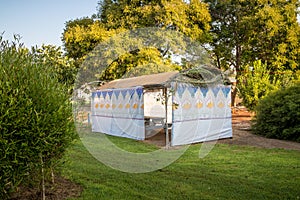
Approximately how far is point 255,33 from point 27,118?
68.6 feet

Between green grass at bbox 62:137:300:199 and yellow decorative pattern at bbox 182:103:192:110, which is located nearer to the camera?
green grass at bbox 62:137:300:199

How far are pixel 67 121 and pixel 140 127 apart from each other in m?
6.91

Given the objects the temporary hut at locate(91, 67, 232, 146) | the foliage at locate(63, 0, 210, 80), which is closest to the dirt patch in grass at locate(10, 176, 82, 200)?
the temporary hut at locate(91, 67, 232, 146)

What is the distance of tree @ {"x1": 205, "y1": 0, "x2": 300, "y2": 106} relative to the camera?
21.2 meters

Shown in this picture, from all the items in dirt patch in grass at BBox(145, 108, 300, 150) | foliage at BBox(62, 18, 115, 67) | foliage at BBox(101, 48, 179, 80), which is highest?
foliage at BBox(62, 18, 115, 67)

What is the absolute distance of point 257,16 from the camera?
21141 mm

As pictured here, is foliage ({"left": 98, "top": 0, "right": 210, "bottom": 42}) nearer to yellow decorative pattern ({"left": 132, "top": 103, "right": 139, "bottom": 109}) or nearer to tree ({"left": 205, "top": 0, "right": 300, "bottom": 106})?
tree ({"left": 205, "top": 0, "right": 300, "bottom": 106})

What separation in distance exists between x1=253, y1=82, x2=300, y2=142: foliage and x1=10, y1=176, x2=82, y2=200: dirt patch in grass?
25.8 feet

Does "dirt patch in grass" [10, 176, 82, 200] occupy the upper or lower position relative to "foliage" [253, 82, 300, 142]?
lower

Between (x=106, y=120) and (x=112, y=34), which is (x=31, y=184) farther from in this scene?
(x=112, y=34)

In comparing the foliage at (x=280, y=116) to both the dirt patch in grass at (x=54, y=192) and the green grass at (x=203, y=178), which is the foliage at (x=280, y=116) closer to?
the green grass at (x=203, y=178)

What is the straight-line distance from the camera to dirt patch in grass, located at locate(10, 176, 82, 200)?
4539mm

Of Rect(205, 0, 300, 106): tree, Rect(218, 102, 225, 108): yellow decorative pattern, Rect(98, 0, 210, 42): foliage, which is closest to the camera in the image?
Rect(218, 102, 225, 108): yellow decorative pattern

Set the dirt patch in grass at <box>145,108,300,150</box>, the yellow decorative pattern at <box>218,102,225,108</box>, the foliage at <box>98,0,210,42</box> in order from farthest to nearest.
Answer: the foliage at <box>98,0,210,42</box> → the yellow decorative pattern at <box>218,102,225,108</box> → the dirt patch in grass at <box>145,108,300,150</box>
